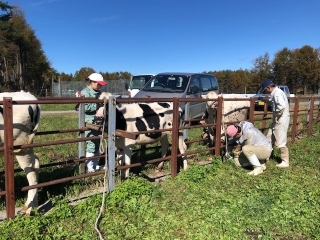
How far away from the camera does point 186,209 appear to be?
12.6ft

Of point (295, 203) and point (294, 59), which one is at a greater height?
point (294, 59)

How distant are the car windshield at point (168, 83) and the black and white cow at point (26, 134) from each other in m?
5.78

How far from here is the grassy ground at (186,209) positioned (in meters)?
3.24

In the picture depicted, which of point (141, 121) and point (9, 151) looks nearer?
point (9, 151)

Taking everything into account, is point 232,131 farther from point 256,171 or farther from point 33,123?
point 33,123

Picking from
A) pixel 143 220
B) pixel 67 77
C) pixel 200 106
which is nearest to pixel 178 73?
pixel 200 106

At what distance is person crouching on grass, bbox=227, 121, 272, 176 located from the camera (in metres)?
5.61

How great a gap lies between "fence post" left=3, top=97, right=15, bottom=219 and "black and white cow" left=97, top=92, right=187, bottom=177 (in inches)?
52.6

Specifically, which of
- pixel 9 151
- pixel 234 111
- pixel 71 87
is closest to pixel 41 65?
pixel 71 87

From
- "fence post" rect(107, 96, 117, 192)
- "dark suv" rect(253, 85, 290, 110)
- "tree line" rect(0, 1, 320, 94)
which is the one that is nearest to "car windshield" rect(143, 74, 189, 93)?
"dark suv" rect(253, 85, 290, 110)

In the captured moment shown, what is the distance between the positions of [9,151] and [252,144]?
13.5 ft

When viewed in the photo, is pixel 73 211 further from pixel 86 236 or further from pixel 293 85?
pixel 293 85

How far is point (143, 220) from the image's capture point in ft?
11.7

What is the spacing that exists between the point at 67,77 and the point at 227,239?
9177cm
